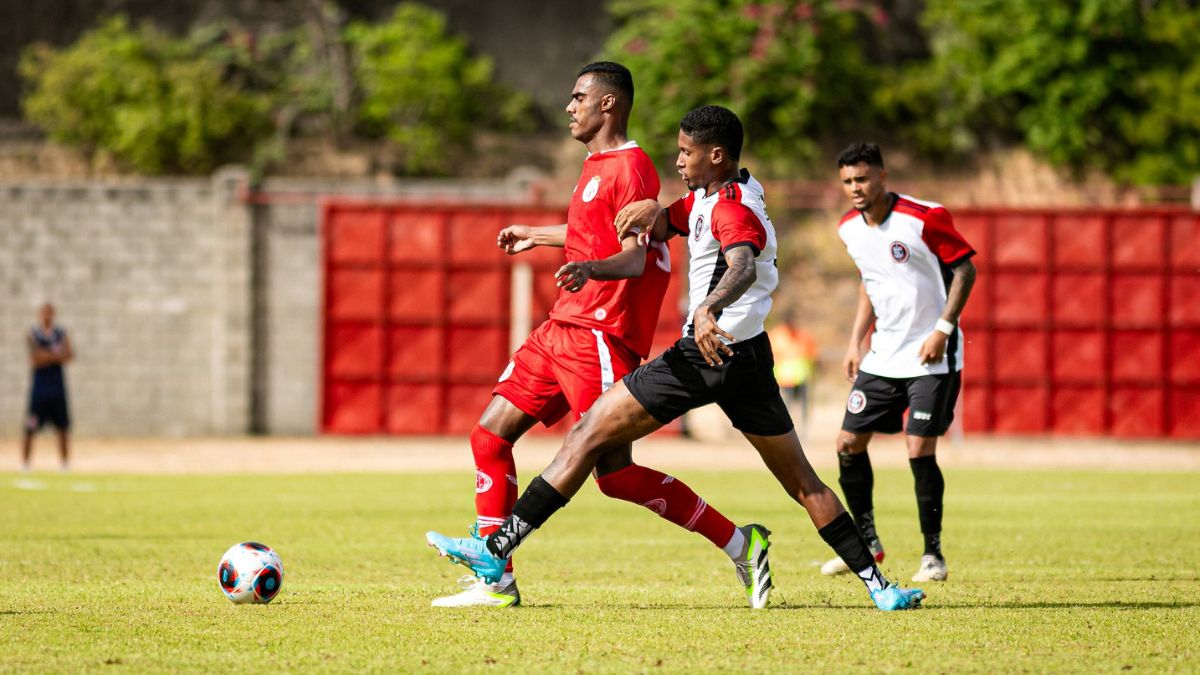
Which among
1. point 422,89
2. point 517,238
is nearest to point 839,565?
point 517,238

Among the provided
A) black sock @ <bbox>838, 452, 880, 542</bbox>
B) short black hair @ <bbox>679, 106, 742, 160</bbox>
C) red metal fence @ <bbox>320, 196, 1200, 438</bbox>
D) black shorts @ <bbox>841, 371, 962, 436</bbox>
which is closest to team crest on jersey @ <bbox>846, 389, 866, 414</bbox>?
black shorts @ <bbox>841, 371, 962, 436</bbox>

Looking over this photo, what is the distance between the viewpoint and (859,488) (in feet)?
29.8

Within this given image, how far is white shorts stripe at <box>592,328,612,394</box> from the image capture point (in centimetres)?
728

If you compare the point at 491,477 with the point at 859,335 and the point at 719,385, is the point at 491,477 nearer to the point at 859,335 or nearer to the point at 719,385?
the point at 719,385

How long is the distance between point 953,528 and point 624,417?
18.5ft

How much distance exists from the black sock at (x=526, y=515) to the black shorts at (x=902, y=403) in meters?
2.50

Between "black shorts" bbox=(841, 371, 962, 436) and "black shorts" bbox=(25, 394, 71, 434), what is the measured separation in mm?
11987

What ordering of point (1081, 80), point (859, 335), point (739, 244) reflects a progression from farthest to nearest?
point (1081, 80) → point (859, 335) → point (739, 244)

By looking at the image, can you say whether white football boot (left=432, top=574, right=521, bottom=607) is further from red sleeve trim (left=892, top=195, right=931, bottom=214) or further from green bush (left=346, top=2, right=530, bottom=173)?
green bush (left=346, top=2, right=530, bottom=173)

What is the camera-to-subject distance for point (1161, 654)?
609 centimetres

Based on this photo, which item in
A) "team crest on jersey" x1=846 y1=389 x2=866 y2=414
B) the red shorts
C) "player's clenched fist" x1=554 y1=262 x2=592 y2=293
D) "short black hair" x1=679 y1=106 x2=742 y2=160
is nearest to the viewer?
"player's clenched fist" x1=554 y1=262 x2=592 y2=293

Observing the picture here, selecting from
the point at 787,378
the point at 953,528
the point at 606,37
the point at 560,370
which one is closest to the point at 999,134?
the point at 606,37

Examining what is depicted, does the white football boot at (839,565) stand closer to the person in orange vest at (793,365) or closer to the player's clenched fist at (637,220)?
the player's clenched fist at (637,220)

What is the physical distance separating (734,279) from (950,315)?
239 centimetres
